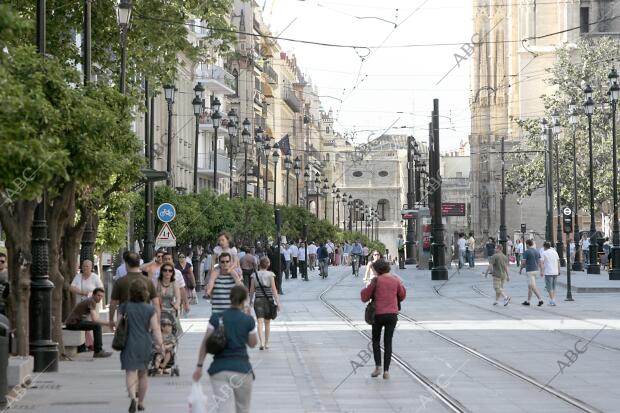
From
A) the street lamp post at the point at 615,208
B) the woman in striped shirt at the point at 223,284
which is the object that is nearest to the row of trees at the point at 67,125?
the woman in striped shirt at the point at 223,284

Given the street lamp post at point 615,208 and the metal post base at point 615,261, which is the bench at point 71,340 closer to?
the street lamp post at point 615,208

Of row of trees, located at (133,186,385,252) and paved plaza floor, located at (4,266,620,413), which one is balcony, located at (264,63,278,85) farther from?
→ paved plaza floor, located at (4,266,620,413)

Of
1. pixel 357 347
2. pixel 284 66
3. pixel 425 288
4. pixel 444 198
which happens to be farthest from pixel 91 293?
pixel 444 198

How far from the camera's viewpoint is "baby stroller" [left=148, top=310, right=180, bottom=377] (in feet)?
61.9

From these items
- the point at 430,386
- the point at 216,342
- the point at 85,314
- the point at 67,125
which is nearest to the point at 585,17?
the point at 85,314

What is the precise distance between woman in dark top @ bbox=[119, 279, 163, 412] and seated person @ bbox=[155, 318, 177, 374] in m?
4.17

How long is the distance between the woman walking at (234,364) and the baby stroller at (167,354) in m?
6.83

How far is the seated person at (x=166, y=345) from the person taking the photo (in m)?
18.8

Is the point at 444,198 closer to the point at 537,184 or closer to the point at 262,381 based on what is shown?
the point at 537,184

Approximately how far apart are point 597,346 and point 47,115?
10236 millimetres

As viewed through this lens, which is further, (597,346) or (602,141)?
(602,141)

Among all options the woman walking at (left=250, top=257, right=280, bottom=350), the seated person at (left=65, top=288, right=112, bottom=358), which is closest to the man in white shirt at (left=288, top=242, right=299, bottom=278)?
the woman walking at (left=250, top=257, right=280, bottom=350)

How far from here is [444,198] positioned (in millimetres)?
170375

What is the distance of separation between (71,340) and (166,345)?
167 inches
